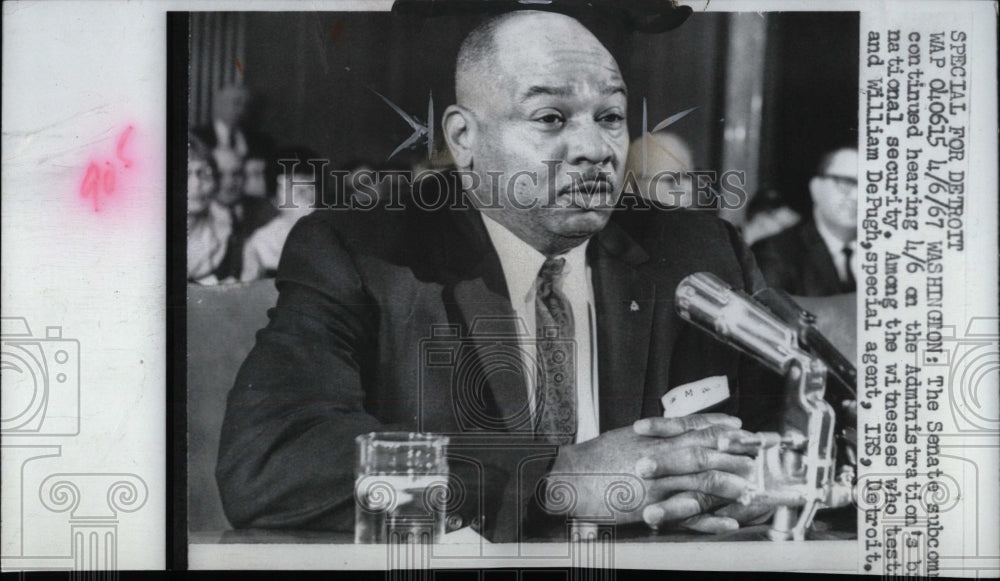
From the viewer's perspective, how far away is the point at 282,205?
3.53m

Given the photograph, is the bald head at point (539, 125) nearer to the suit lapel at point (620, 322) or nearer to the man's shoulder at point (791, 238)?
the suit lapel at point (620, 322)

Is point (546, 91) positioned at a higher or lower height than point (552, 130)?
higher

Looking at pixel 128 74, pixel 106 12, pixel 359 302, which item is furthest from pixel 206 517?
pixel 106 12

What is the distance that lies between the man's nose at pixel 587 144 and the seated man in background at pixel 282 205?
929mm

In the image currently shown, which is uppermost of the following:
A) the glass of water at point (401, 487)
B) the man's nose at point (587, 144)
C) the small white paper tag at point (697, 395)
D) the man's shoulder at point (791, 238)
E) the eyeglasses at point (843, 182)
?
the man's nose at point (587, 144)

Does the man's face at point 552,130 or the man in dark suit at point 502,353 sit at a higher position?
the man's face at point 552,130

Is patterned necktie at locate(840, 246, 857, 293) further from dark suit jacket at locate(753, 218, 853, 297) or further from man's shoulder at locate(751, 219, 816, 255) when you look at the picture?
man's shoulder at locate(751, 219, 816, 255)

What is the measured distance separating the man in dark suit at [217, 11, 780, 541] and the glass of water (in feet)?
0.15

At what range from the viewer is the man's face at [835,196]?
3.53 meters

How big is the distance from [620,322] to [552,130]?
747 millimetres

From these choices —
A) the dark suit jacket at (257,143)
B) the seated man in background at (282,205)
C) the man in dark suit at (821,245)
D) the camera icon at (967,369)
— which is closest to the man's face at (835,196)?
the man in dark suit at (821,245)

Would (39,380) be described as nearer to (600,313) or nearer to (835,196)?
(600,313)

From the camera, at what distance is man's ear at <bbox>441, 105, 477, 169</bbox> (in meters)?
3.52

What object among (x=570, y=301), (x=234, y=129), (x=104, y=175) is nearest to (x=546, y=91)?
(x=570, y=301)
